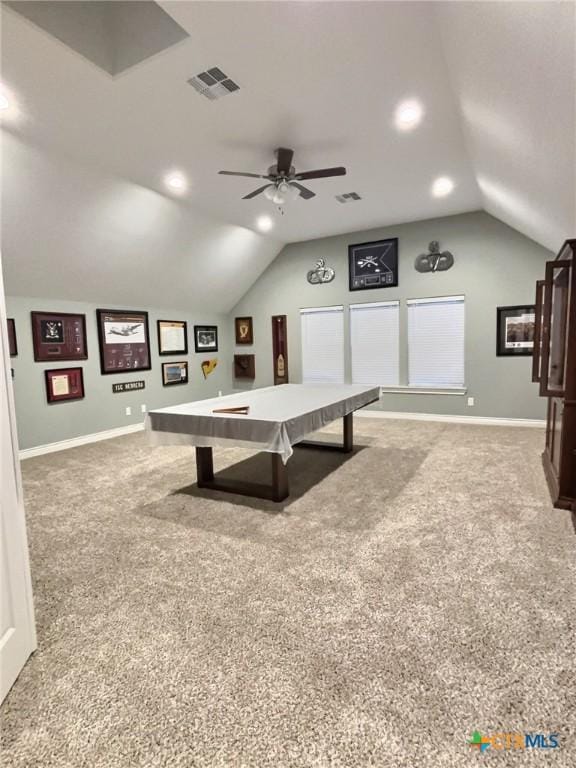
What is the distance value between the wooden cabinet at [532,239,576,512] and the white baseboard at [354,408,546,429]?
97.6 inches

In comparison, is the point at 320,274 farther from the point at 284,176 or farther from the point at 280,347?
the point at 284,176

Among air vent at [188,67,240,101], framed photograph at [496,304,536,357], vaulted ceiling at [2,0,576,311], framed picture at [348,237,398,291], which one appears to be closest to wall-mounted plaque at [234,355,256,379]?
framed picture at [348,237,398,291]

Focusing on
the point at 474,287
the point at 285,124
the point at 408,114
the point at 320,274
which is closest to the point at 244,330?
the point at 320,274

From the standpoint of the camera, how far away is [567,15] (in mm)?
1507

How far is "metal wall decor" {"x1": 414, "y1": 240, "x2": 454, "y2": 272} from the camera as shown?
5.96 metres

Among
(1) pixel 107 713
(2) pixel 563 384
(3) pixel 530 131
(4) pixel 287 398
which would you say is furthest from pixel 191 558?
(3) pixel 530 131

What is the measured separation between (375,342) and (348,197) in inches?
98.2

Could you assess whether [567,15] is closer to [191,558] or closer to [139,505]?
[191,558]

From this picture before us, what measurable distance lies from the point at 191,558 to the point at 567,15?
10.3 ft

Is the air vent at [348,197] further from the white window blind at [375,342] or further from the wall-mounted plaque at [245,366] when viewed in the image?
the wall-mounted plaque at [245,366]

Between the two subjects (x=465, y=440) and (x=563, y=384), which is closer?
(x=563, y=384)

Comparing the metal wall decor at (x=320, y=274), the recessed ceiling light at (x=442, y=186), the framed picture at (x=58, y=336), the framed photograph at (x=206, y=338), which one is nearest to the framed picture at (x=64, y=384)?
the framed picture at (x=58, y=336)

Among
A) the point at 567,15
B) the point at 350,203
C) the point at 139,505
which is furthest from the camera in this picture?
the point at 350,203

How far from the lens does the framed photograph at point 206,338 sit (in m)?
7.34
